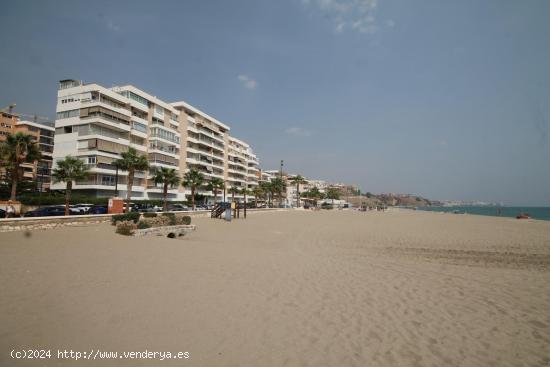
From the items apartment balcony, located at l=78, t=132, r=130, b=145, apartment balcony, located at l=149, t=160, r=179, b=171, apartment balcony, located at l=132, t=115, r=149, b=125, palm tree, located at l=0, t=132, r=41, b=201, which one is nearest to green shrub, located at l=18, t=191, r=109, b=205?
palm tree, located at l=0, t=132, r=41, b=201

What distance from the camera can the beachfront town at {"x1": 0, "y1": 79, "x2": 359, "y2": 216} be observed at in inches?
1800

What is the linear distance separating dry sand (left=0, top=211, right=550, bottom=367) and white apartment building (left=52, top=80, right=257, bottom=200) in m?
39.9

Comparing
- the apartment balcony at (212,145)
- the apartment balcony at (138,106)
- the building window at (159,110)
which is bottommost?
the apartment balcony at (212,145)

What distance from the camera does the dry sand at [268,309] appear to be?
180 inches

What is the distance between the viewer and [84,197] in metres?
43.1

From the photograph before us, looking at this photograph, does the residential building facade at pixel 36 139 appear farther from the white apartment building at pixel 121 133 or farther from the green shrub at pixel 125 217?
the green shrub at pixel 125 217

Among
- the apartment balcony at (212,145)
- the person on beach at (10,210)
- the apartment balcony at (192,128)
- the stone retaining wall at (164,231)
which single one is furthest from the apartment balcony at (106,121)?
the stone retaining wall at (164,231)

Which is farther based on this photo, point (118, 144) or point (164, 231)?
point (118, 144)

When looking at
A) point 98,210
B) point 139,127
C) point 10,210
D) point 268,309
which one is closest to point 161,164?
point 139,127

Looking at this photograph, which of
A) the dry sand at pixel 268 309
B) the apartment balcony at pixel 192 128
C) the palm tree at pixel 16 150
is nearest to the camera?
the dry sand at pixel 268 309

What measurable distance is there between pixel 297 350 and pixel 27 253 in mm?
11103

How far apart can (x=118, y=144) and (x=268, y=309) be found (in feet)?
172

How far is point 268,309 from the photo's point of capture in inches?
251

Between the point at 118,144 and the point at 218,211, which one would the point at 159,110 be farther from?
the point at 218,211
